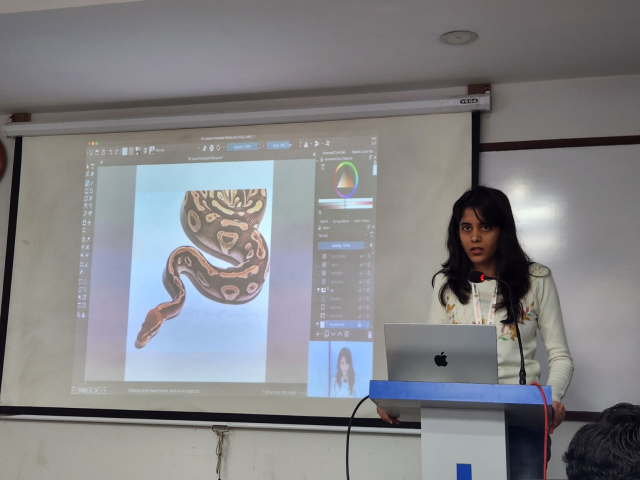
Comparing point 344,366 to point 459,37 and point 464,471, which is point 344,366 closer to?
point 459,37

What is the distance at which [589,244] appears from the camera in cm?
319

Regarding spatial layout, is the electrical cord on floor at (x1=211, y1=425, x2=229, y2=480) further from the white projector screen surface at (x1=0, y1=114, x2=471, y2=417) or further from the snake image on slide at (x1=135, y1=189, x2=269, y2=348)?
the snake image on slide at (x1=135, y1=189, x2=269, y2=348)

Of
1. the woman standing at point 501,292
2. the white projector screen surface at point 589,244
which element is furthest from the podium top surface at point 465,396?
the white projector screen surface at point 589,244

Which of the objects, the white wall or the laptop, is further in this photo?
the white wall

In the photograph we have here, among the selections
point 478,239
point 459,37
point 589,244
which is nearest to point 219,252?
point 459,37

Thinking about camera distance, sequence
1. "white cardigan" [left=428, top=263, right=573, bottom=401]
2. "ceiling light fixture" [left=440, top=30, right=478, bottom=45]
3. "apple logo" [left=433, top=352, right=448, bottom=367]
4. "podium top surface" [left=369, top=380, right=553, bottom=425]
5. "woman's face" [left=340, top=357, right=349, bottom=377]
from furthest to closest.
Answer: "woman's face" [left=340, top=357, right=349, bottom=377] < "ceiling light fixture" [left=440, top=30, right=478, bottom=45] < "white cardigan" [left=428, top=263, right=573, bottom=401] < "apple logo" [left=433, top=352, right=448, bottom=367] < "podium top surface" [left=369, top=380, right=553, bottom=425]

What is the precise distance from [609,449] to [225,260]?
281 centimetres

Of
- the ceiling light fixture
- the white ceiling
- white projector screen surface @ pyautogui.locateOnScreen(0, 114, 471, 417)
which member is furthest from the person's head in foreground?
white projector screen surface @ pyautogui.locateOnScreen(0, 114, 471, 417)

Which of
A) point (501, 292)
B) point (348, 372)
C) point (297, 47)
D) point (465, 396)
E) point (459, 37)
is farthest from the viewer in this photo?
point (348, 372)

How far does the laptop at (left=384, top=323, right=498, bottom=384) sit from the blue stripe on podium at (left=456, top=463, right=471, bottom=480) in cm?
20

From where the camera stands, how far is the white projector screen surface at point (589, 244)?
3088 mm

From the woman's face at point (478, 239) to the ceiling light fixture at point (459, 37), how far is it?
99 centimetres

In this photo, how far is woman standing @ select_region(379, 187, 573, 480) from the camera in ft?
6.90

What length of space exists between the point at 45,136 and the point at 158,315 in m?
1.26
